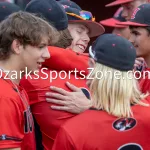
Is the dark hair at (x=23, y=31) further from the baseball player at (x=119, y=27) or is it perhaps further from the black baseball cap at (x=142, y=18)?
the baseball player at (x=119, y=27)

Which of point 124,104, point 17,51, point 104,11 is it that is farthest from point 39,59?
point 104,11

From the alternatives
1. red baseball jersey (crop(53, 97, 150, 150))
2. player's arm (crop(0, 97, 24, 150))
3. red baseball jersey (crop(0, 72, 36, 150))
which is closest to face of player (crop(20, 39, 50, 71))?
red baseball jersey (crop(0, 72, 36, 150))

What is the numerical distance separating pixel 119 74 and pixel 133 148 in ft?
1.32

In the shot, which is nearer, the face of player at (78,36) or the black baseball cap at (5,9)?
the black baseball cap at (5,9)

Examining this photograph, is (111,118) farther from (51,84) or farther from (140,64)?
(140,64)

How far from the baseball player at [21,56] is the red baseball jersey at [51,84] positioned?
118 millimetres

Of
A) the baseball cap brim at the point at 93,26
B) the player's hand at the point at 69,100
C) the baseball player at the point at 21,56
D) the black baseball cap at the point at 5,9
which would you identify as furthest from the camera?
the baseball cap brim at the point at 93,26

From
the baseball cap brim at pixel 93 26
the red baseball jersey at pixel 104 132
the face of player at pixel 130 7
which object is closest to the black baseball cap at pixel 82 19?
the baseball cap brim at pixel 93 26

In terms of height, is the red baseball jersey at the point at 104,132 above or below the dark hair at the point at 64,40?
below

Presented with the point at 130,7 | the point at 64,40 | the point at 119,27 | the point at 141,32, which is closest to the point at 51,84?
the point at 64,40

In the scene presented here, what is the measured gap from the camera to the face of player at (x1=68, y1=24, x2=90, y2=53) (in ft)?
11.3

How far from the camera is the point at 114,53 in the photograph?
246 centimetres

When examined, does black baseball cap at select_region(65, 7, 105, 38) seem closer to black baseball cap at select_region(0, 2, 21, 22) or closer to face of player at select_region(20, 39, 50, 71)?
black baseball cap at select_region(0, 2, 21, 22)

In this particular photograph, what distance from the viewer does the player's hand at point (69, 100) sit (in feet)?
8.68
